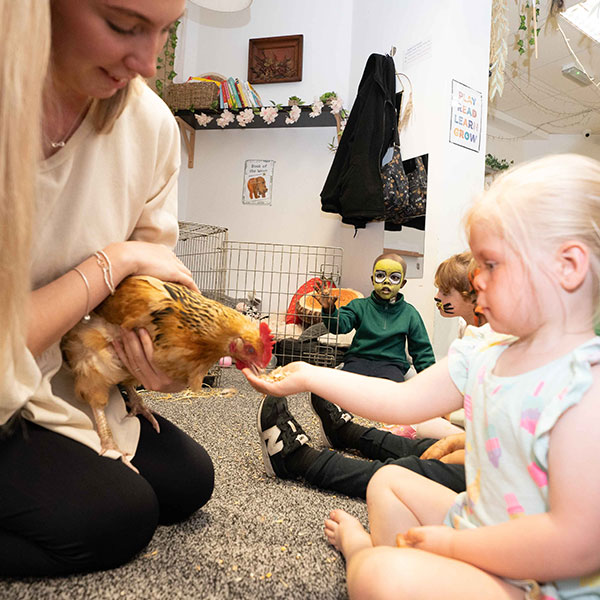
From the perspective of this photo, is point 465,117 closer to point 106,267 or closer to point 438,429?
point 438,429

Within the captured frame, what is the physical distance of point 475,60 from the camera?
2900mm

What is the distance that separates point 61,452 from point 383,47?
11.0 ft

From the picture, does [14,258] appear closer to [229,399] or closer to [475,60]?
[229,399]

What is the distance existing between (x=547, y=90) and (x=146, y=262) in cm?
574

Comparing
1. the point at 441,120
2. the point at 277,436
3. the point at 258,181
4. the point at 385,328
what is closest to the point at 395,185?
the point at 441,120

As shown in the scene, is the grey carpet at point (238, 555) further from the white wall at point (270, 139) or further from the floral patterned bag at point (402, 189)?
the white wall at point (270, 139)

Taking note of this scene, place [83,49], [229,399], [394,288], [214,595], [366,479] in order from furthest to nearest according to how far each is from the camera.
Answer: [394,288], [229,399], [366,479], [214,595], [83,49]

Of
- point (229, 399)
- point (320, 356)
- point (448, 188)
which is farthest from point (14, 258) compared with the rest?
point (448, 188)

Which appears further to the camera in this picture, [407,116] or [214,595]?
[407,116]

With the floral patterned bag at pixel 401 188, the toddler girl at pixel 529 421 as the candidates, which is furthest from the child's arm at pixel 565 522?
the floral patterned bag at pixel 401 188

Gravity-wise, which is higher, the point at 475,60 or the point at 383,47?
the point at 383,47

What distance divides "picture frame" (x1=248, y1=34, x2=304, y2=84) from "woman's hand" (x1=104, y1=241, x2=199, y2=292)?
3.28 m

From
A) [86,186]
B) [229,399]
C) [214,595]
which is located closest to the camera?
[214,595]

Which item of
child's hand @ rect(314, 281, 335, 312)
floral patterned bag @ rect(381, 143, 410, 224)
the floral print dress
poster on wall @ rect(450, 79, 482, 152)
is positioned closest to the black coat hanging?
floral patterned bag @ rect(381, 143, 410, 224)
